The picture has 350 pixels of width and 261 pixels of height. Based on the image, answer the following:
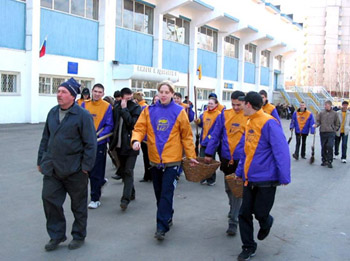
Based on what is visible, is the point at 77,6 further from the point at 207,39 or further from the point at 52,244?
the point at 52,244

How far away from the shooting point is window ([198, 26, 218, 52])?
32.6 m

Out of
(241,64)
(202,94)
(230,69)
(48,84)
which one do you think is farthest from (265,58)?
(48,84)

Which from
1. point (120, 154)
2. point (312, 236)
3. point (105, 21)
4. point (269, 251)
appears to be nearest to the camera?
point (269, 251)

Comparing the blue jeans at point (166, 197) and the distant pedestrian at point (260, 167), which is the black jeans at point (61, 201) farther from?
the distant pedestrian at point (260, 167)

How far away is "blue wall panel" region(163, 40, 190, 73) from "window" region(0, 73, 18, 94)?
39.2 ft

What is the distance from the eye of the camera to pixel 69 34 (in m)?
20.4

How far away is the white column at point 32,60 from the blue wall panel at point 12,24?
0.79 ft

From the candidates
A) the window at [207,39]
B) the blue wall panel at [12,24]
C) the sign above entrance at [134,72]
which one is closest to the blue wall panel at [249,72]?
the window at [207,39]

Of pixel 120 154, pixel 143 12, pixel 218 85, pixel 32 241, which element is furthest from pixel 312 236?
pixel 218 85

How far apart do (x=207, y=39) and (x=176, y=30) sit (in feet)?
17.3

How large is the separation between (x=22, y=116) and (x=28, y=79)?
1.83m

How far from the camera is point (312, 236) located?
516 cm

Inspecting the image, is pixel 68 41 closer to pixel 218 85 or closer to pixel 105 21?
pixel 105 21

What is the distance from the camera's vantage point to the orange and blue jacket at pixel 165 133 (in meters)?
4.90
